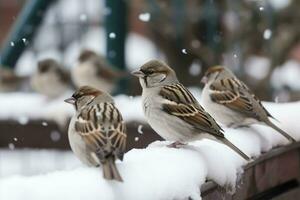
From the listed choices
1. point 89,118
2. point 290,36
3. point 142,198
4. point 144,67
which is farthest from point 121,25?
point 142,198

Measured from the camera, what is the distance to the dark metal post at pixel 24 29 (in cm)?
900

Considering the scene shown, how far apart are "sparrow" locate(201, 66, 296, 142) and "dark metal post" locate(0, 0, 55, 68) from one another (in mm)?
3615

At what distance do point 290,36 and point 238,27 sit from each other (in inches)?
20.8

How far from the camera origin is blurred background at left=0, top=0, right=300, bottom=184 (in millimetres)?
7336

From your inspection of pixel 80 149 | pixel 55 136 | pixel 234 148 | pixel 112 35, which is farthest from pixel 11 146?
pixel 80 149

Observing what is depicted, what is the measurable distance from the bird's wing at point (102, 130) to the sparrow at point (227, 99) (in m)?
1.28

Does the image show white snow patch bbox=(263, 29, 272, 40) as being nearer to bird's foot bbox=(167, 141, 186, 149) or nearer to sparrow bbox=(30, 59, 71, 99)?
sparrow bbox=(30, 59, 71, 99)

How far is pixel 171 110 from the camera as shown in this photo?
486cm

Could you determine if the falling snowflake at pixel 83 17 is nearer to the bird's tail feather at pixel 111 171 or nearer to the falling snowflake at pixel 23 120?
the falling snowflake at pixel 23 120

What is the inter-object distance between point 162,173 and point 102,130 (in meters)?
0.40

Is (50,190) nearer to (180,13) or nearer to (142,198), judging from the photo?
(142,198)

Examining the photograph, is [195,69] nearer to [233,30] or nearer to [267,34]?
[233,30]

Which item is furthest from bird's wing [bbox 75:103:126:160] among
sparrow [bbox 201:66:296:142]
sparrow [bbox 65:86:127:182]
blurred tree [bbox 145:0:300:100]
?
blurred tree [bbox 145:0:300:100]

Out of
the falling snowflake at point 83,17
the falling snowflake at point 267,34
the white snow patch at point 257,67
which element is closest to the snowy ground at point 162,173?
the falling snowflake at point 267,34
